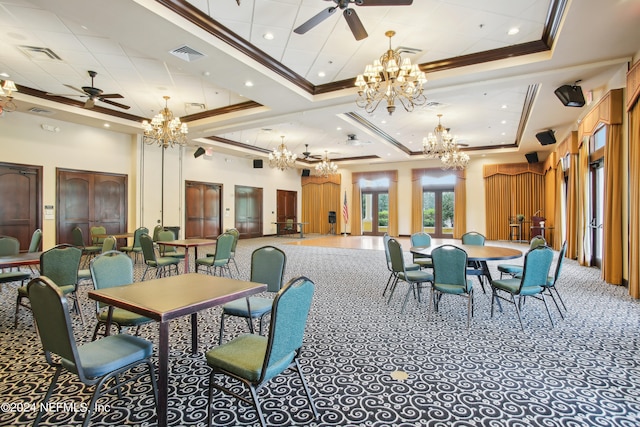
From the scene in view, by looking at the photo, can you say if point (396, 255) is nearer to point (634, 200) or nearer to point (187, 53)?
point (634, 200)

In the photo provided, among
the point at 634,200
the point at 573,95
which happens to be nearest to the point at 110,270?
the point at 634,200

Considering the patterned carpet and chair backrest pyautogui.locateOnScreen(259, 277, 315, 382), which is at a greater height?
chair backrest pyautogui.locateOnScreen(259, 277, 315, 382)

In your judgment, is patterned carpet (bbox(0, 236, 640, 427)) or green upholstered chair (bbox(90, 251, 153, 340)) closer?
patterned carpet (bbox(0, 236, 640, 427))

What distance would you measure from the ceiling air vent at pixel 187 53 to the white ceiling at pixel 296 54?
0.38ft

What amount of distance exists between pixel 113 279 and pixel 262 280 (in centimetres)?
139

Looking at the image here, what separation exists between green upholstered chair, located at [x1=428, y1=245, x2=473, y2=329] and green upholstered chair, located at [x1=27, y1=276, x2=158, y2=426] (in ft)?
10.4

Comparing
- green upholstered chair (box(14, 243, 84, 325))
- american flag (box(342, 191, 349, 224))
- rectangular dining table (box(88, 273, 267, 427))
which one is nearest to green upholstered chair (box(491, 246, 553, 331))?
rectangular dining table (box(88, 273, 267, 427))

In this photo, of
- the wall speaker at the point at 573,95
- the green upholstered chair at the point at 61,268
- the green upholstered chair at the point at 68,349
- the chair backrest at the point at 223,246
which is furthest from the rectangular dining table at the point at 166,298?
the wall speaker at the point at 573,95

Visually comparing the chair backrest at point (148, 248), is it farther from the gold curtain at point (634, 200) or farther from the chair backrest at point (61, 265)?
the gold curtain at point (634, 200)

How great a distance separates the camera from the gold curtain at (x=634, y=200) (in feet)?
15.6

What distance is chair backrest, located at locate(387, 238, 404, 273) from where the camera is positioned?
14.6 ft

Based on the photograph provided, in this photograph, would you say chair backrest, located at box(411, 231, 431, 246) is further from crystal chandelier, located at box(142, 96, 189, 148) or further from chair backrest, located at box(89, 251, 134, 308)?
crystal chandelier, located at box(142, 96, 189, 148)

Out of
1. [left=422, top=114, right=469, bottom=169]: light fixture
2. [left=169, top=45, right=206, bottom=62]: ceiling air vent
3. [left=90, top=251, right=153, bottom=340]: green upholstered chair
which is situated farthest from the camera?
[left=422, top=114, right=469, bottom=169]: light fixture

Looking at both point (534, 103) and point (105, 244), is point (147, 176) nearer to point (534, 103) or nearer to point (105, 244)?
point (105, 244)
